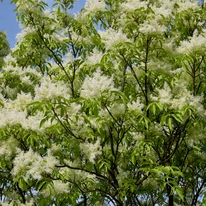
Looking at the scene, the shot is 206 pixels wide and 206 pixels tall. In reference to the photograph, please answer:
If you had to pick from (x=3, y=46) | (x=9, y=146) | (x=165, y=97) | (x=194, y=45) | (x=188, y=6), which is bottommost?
(x=9, y=146)

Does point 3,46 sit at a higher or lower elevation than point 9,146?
higher

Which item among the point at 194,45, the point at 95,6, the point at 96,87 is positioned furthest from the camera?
the point at 95,6

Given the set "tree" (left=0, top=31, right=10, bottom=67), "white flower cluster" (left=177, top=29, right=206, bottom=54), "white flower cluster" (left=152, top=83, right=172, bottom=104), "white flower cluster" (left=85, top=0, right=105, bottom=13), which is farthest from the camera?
"tree" (left=0, top=31, right=10, bottom=67)

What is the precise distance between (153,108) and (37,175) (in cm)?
163

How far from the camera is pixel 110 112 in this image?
474 cm

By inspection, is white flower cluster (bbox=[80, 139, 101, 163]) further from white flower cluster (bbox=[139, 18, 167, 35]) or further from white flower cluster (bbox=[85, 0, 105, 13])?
white flower cluster (bbox=[85, 0, 105, 13])

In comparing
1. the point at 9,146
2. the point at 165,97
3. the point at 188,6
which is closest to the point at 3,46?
the point at 9,146

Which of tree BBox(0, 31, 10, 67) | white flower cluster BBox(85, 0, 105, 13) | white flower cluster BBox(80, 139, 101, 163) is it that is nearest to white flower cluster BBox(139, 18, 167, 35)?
white flower cluster BBox(85, 0, 105, 13)

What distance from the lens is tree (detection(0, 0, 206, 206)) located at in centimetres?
466

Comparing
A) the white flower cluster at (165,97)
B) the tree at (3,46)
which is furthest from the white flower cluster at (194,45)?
the tree at (3,46)

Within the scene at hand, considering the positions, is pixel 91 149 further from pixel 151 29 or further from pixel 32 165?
pixel 151 29

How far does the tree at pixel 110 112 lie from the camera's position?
183 inches

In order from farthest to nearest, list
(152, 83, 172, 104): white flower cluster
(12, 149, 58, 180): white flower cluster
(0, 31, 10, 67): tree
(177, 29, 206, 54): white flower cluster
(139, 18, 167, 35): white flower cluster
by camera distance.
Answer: (0, 31, 10, 67): tree → (139, 18, 167, 35): white flower cluster → (177, 29, 206, 54): white flower cluster → (152, 83, 172, 104): white flower cluster → (12, 149, 58, 180): white flower cluster

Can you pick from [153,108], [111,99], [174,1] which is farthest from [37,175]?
[174,1]
